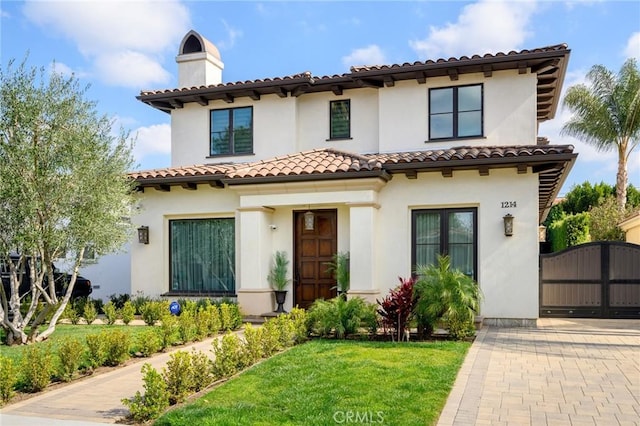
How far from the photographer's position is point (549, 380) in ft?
23.9

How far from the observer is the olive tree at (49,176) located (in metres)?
9.20

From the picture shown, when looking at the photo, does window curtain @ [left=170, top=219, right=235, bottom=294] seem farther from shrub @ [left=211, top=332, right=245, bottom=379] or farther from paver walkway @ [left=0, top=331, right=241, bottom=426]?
shrub @ [left=211, top=332, right=245, bottom=379]

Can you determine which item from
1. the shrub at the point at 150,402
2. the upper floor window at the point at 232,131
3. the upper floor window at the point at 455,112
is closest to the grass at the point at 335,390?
the shrub at the point at 150,402

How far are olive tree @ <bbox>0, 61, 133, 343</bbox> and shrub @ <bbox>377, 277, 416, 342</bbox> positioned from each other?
18.1ft

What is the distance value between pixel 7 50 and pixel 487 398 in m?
9.48

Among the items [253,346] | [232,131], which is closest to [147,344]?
[253,346]

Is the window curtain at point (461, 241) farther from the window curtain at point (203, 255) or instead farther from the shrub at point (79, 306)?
the shrub at point (79, 306)

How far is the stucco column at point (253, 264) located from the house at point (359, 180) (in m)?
0.03

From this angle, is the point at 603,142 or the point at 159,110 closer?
the point at 159,110

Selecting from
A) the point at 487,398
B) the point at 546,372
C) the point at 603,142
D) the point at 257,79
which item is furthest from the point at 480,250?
the point at 603,142

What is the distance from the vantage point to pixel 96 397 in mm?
6828

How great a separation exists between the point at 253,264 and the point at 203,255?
2.11m

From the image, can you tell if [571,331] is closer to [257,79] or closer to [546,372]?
[546,372]

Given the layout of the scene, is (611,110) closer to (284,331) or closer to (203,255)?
(203,255)
